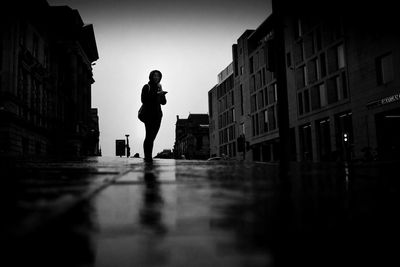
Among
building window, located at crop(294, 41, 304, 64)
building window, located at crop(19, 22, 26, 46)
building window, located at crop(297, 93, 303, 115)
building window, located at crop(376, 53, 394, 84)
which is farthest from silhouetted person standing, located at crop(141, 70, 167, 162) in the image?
building window, located at crop(294, 41, 304, 64)

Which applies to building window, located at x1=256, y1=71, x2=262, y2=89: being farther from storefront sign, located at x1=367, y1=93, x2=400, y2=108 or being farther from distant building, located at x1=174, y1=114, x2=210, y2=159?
distant building, located at x1=174, y1=114, x2=210, y2=159

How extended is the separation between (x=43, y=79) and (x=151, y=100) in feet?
114

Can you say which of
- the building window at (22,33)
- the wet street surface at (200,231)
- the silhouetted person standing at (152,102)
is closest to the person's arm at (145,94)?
the silhouetted person standing at (152,102)

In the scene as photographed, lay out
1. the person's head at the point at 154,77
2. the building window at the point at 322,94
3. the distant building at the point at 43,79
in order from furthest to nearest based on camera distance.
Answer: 1. the building window at the point at 322,94
2. the distant building at the point at 43,79
3. the person's head at the point at 154,77

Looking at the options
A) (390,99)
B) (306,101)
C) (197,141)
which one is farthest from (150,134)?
(197,141)

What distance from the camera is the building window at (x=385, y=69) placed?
1031 inches

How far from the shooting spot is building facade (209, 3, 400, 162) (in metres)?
26.4

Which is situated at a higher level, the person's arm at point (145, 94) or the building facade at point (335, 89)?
the building facade at point (335, 89)

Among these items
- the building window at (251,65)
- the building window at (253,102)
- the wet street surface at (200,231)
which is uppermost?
the building window at (251,65)

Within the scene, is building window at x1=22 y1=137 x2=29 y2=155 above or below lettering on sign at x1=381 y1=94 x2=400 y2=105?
below

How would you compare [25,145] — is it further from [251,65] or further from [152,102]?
[251,65]

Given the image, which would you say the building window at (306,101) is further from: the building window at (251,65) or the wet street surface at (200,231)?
the wet street surface at (200,231)

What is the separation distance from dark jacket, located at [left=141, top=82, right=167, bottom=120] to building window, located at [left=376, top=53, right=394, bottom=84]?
872 inches

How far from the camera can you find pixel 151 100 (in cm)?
890
